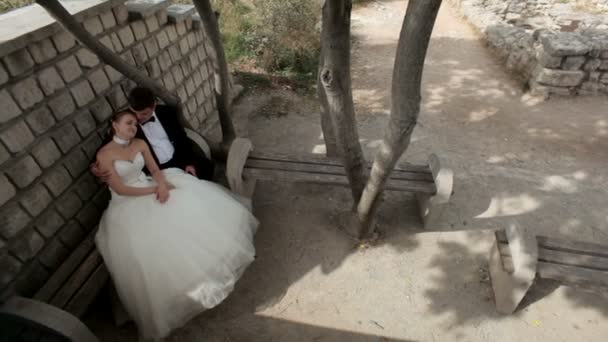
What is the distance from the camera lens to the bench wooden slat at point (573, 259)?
7.96ft

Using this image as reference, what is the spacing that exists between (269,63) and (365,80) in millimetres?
1998

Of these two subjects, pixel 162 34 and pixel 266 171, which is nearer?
pixel 266 171

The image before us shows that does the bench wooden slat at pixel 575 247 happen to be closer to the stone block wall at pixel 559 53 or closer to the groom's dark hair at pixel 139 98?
the groom's dark hair at pixel 139 98

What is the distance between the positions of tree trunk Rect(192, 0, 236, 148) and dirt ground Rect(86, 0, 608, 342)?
31.5 inches

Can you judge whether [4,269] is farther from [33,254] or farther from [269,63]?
[269,63]

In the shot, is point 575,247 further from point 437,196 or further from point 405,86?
point 405,86

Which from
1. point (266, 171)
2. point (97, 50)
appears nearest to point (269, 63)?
point (266, 171)

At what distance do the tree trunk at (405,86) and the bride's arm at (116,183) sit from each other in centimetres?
173

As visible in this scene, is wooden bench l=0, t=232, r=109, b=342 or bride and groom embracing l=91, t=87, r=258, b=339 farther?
bride and groom embracing l=91, t=87, r=258, b=339

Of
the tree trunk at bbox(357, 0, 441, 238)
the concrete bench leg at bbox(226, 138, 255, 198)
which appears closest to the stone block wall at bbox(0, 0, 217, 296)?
the concrete bench leg at bbox(226, 138, 255, 198)

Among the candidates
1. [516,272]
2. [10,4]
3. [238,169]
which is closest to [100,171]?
[238,169]

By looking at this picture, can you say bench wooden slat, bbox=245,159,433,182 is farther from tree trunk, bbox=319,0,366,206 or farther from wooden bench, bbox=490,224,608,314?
wooden bench, bbox=490,224,608,314

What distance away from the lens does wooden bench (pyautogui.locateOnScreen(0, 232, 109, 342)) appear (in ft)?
6.10

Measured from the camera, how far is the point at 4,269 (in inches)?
83.2
